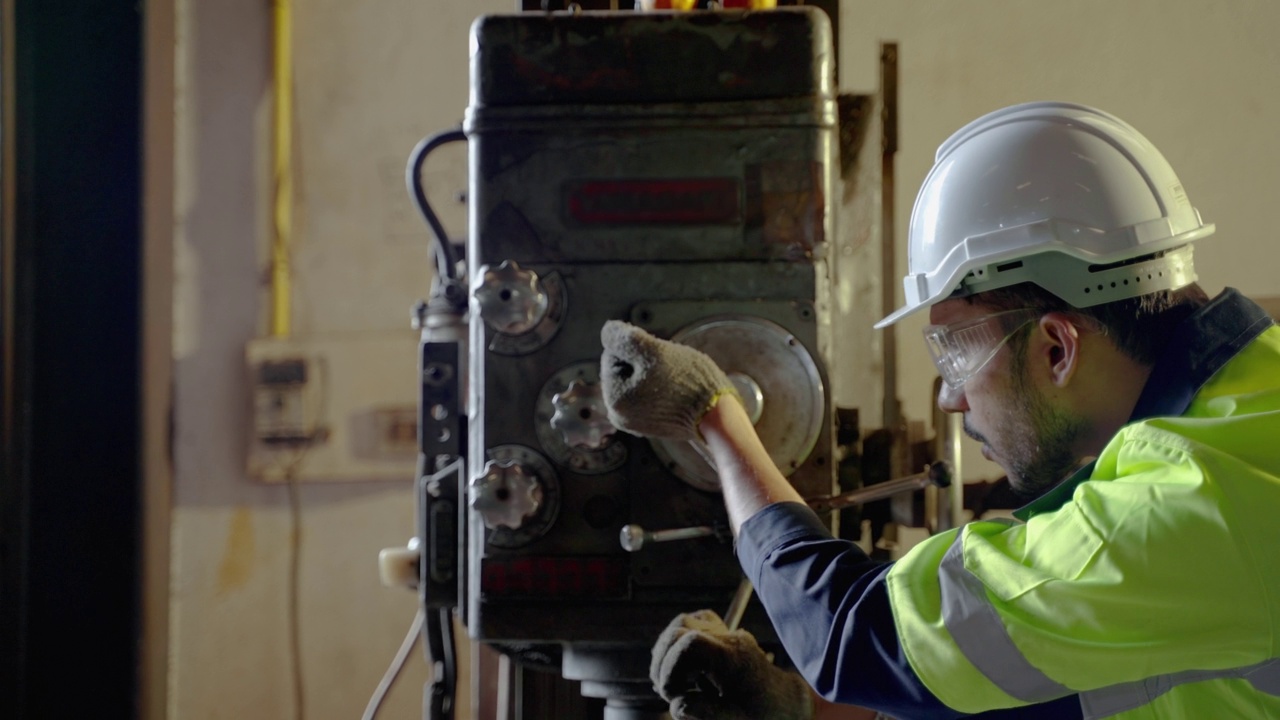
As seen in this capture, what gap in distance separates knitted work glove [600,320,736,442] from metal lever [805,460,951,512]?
0.14m

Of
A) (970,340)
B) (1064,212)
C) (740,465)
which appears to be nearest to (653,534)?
(740,465)

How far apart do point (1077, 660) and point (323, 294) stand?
1.61 meters

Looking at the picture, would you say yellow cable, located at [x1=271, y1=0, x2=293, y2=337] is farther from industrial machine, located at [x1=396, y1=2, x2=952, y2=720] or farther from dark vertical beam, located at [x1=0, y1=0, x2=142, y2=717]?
industrial machine, located at [x1=396, y1=2, x2=952, y2=720]

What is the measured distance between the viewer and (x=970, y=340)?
0.88 metres

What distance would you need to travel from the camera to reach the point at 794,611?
77 cm

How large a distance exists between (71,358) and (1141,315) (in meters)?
1.61

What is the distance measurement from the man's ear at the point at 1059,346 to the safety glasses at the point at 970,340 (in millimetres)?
18

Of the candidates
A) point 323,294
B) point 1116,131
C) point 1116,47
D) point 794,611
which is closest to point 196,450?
point 323,294

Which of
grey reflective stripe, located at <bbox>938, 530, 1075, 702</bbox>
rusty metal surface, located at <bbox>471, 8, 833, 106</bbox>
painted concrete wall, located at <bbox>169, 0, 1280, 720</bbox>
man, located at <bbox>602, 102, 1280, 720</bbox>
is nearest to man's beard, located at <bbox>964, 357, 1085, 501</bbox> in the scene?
man, located at <bbox>602, 102, 1280, 720</bbox>

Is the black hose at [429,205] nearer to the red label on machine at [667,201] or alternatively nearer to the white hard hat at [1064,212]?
the red label on machine at [667,201]

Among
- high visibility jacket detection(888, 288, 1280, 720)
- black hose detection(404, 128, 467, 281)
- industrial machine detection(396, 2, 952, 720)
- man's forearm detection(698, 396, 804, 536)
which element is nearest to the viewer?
high visibility jacket detection(888, 288, 1280, 720)

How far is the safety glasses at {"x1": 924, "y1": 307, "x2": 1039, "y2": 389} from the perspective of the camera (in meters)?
0.85

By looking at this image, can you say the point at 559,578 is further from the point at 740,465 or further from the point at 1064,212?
the point at 1064,212

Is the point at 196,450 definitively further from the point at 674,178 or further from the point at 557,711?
the point at 674,178
